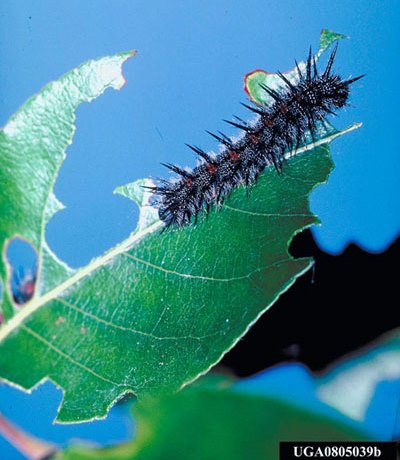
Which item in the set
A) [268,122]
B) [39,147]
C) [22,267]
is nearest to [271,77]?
[268,122]

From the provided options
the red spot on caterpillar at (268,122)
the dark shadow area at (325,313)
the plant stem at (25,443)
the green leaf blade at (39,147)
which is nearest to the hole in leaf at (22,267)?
the green leaf blade at (39,147)

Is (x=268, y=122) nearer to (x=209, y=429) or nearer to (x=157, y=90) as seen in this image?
(x=157, y=90)

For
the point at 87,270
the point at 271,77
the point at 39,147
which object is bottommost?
the point at 87,270

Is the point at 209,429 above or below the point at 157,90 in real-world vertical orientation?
below

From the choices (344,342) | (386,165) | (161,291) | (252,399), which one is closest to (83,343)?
(161,291)
